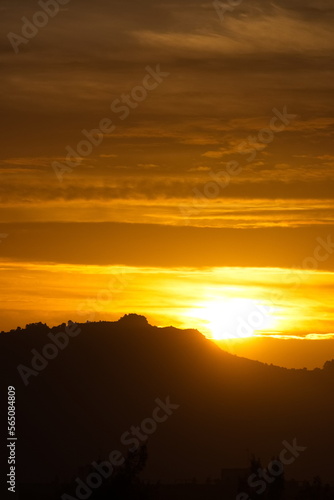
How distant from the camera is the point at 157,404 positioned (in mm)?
138750

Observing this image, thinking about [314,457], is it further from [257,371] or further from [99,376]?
[99,376]

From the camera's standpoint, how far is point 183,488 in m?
81.1

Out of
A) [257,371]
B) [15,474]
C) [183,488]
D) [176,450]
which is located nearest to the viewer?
[183,488]

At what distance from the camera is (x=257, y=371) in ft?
493

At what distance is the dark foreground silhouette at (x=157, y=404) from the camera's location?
401ft

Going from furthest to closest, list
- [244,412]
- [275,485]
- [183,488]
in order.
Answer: [244,412] → [183,488] → [275,485]

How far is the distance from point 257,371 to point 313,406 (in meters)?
11.3

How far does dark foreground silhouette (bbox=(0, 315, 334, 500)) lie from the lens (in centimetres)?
12219

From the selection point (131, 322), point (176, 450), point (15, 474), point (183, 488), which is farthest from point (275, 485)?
point (131, 322)

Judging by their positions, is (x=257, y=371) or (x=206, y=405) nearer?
(x=206, y=405)

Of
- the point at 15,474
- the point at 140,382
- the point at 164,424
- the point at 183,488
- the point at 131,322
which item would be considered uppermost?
the point at 131,322

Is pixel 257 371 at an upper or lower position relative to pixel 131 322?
lower

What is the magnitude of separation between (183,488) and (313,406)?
6432 centimetres

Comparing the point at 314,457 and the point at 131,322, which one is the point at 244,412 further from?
the point at 131,322
